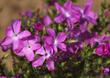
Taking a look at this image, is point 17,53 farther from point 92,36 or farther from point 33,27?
point 92,36

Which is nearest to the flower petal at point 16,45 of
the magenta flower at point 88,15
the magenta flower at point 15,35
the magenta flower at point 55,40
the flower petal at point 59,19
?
the magenta flower at point 15,35

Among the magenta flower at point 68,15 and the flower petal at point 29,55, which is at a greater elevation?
the magenta flower at point 68,15

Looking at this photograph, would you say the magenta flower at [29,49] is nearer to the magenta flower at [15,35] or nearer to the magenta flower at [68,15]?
the magenta flower at [15,35]

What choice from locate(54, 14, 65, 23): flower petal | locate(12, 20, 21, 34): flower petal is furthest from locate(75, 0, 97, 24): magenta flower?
locate(12, 20, 21, 34): flower petal

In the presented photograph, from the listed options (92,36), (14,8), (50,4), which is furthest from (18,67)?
(14,8)

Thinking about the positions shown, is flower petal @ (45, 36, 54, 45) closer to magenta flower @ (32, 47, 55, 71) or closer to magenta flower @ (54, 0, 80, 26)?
magenta flower @ (32, 47, 55, 71)

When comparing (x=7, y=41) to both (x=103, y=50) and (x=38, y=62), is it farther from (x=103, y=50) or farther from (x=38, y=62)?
(x=103, y=50)

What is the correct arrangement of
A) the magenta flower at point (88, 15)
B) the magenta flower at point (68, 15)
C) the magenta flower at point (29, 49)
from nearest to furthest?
the magenta flower at point (29, 49), the magenta flower at point (68, 15), the magenta flower at point (88, 15)

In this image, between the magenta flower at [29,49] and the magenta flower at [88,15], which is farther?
the magenta flower at [88,15]

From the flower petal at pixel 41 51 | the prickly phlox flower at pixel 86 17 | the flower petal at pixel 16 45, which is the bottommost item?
the flower petal at pixel 41 51
